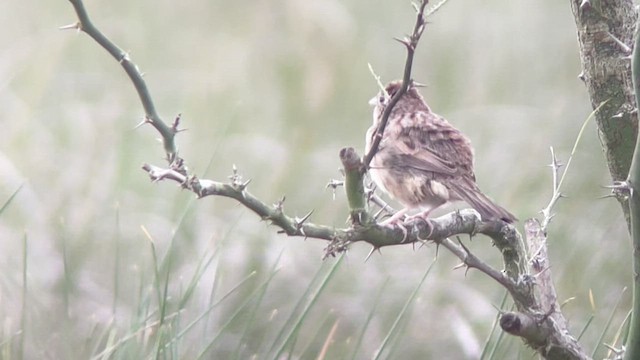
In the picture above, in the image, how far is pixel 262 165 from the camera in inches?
216

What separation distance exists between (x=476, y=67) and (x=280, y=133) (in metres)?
1.30

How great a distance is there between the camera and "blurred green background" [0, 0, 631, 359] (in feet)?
13.5

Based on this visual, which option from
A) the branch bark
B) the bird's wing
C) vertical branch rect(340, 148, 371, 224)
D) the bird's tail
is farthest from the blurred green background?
vertical branch rect(340, 148, 371, 224)

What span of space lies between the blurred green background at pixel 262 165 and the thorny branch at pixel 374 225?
552 mm

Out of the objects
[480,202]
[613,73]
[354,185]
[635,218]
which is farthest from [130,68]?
[480,202]

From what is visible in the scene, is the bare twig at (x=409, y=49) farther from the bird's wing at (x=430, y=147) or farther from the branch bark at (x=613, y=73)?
the bird's wing at (x=430, y=147)

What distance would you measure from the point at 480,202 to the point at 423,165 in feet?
1.30

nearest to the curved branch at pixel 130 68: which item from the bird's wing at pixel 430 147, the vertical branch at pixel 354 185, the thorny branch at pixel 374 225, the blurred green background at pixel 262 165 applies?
the thorny branch at pixel 374 225

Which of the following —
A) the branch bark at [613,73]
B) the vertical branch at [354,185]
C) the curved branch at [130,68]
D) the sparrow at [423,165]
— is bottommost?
the curved branch at [130,68]

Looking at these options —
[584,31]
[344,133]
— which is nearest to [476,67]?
[344,133]

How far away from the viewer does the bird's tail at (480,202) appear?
2742 millimetres

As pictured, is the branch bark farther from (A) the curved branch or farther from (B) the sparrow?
(A) the curved branch

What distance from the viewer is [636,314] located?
77.0 inches

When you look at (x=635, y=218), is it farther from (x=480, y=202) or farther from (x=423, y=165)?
(x=423, y=165)
